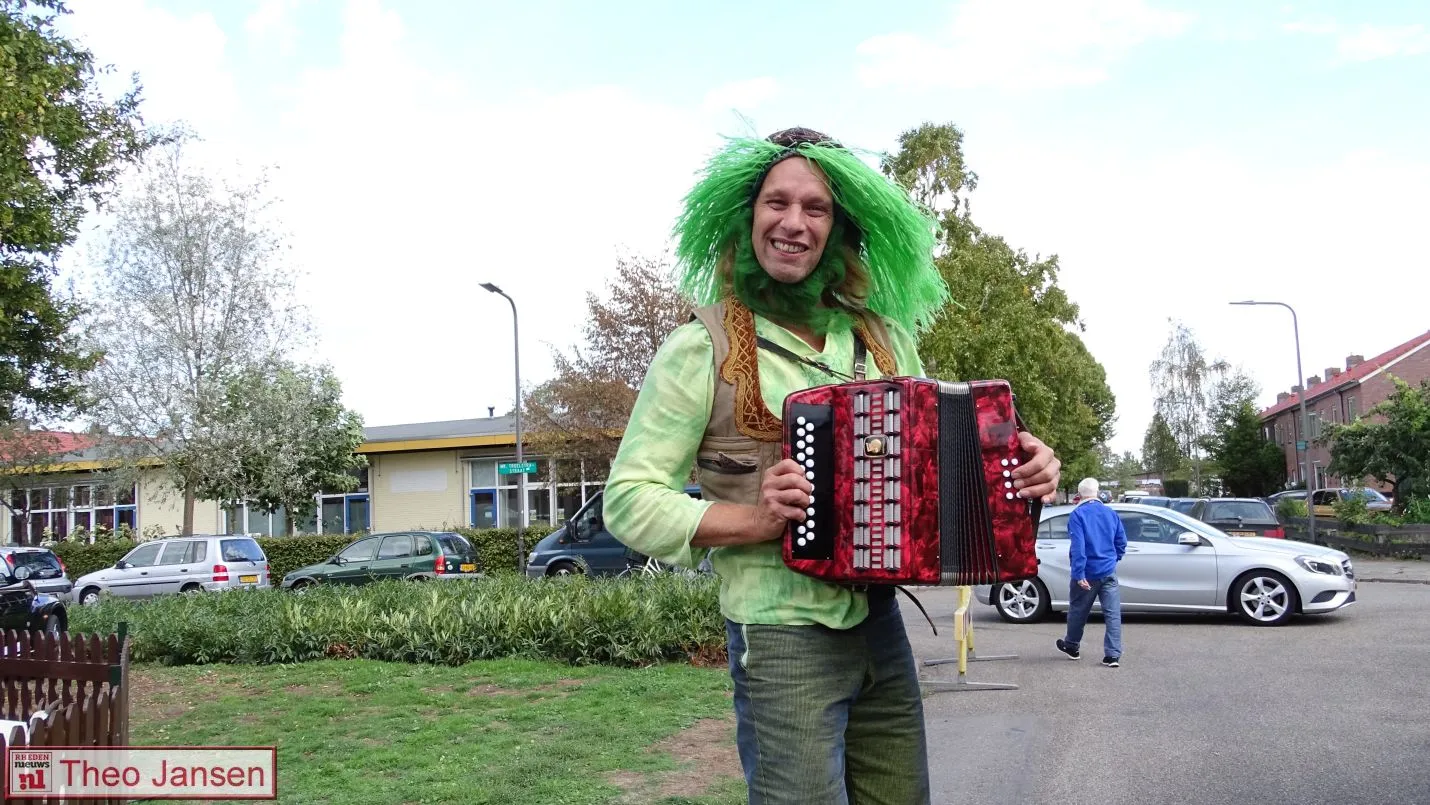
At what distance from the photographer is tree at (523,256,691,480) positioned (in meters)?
29.7

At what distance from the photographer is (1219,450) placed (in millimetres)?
51125

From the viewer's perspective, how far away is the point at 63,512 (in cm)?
4453

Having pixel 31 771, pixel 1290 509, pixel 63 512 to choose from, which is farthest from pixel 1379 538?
pixel 63 512

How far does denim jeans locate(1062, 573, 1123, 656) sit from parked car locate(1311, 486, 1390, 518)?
20398 millimetres

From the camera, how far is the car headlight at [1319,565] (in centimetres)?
1287

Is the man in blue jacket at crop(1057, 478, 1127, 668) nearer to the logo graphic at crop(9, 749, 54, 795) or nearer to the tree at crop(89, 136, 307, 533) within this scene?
the logo graphic at crop(9, 749, 54, 795)

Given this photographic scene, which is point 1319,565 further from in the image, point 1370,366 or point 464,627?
Answer: point 1370,366

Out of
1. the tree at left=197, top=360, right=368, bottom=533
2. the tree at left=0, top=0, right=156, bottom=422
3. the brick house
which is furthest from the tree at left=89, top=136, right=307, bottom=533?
the brick house

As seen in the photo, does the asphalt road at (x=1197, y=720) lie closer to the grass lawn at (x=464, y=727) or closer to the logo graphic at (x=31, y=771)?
the grass lawn at (x=464, y=727)

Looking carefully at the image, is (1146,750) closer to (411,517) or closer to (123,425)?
(123,425)

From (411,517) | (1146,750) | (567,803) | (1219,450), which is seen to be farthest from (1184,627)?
(1219,450)

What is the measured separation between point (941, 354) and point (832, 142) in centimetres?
2201

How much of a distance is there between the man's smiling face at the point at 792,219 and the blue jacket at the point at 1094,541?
8.54m

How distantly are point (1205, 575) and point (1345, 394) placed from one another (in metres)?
48.5
